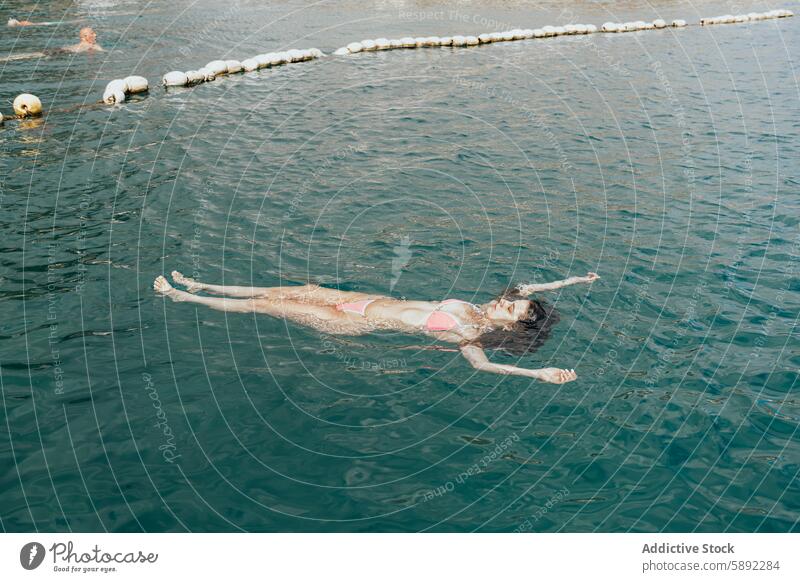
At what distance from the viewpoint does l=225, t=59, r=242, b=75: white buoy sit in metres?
22.5

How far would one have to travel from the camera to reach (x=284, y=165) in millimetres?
14695

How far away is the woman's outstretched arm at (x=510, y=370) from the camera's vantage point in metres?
7.86

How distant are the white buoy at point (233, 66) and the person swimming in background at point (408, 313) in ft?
49.2

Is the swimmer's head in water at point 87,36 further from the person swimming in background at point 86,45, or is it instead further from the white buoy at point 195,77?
the white buoy at point 195,77

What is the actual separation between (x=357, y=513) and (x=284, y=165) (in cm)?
1000

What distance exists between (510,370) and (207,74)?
1767 cm

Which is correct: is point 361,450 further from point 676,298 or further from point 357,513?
point 676,298

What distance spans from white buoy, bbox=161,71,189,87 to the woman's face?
1612 centimetres

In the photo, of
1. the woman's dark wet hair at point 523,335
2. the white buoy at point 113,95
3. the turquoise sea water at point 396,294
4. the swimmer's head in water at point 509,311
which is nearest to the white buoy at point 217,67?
the turquoise sea water at point 396,294

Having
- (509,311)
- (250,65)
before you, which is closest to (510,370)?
(509,311)

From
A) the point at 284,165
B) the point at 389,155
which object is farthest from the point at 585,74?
the point at 284,165

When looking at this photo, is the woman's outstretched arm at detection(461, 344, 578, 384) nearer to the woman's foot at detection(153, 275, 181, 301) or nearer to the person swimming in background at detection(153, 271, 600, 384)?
the person swimming in background at detection(153, 271, 600, 384)


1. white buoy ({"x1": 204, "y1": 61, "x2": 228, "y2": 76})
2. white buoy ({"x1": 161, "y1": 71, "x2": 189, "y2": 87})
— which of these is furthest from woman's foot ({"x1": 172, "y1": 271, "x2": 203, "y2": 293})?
white buoy ({"x1": 204, "y1": 61, "x2": 228, "y2": 76})

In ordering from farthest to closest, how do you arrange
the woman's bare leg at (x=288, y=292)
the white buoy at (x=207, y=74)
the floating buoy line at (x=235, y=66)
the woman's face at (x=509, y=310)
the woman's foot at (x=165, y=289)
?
1. the white buoy at (x=207, y=74)
2. the floating buoy line at (x=235, y=66)
3. the woman's foot at (x=165, y=289)
4. the woman's bare leg at (x=288, y=292)
5. the woman's face at (x=509, y=310)
